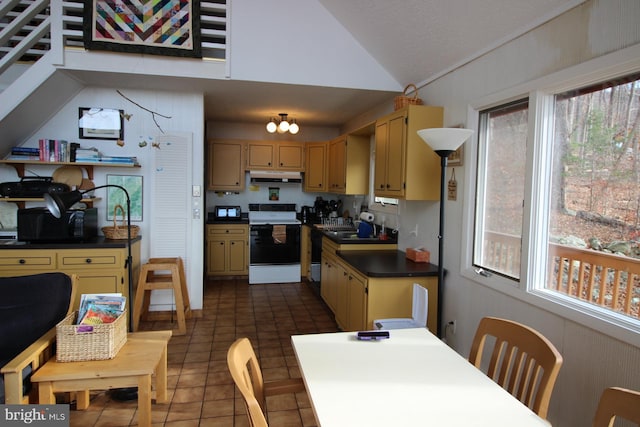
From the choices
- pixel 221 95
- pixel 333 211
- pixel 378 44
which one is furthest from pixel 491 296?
pixel 333 211

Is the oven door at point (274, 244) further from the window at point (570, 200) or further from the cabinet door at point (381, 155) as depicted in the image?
the window at point (570, 200)

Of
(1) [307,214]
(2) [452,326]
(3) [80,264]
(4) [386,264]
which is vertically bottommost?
(2) [452,326]

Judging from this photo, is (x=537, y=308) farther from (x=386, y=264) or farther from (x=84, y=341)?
(x=84, y=341)

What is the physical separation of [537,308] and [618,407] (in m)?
1.17

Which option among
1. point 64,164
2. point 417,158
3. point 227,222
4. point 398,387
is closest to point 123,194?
point 64,164

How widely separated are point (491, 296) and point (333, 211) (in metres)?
3.89

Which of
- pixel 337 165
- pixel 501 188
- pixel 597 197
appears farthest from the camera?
pixel 337 165

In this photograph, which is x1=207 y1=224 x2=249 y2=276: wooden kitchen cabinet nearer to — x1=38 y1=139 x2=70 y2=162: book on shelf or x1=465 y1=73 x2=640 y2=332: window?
x1=38 y1=139 x2=70 y2=162: book on shelf

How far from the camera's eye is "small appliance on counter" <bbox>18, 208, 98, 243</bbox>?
3.52 metres

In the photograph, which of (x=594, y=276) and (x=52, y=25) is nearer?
(x=594, y=276)

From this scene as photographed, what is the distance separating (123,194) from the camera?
4.23 metres

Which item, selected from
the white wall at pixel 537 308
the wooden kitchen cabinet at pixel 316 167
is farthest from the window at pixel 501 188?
A: the wooden kitchen cabinet at pixel 316 167

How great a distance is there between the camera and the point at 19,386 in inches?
73.3

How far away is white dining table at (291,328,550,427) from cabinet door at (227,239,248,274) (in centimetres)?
416
